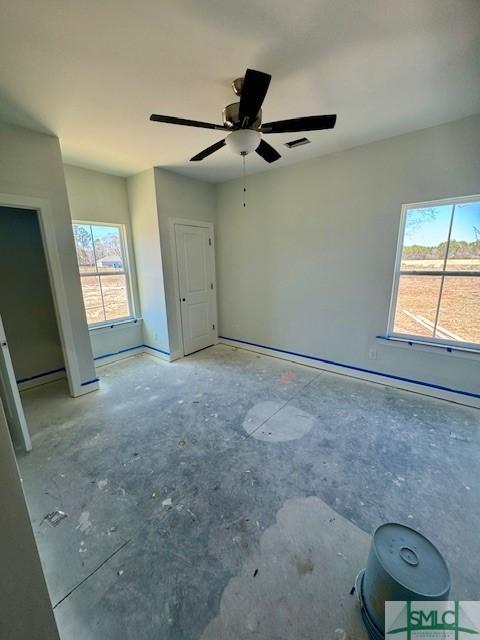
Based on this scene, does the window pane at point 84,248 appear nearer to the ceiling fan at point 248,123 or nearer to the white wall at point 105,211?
the white wall at point 105,211

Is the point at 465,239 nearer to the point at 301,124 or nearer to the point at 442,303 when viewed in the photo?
the point at 442,303

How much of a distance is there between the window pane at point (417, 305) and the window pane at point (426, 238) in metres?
0.14

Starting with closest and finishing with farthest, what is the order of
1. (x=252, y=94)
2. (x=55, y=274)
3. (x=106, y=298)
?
1. (x=252, y=94)
2. (x=55, y=274)
3. (x=106, y=298)

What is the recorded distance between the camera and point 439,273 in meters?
2.64

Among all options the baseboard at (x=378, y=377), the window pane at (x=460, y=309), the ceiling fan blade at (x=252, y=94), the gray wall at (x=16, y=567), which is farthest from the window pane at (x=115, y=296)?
the window pane at (x=460, y=309)

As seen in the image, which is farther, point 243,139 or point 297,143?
point 297,143

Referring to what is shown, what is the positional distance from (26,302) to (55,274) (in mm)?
823

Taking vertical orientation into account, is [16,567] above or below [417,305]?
below

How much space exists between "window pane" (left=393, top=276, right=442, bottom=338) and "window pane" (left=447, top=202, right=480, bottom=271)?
0.22 m

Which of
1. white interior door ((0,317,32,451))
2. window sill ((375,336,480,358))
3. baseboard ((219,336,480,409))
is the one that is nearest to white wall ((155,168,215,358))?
baseboard ((219,336,480,409))

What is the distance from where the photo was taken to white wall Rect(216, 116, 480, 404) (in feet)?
8.34

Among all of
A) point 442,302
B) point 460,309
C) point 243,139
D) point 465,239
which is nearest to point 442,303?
point 442,302

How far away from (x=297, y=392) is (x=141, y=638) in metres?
2.23

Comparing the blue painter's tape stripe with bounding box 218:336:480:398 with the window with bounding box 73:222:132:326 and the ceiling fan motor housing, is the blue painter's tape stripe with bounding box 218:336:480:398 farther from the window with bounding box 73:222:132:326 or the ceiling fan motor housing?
the ceiling fan motor housing
